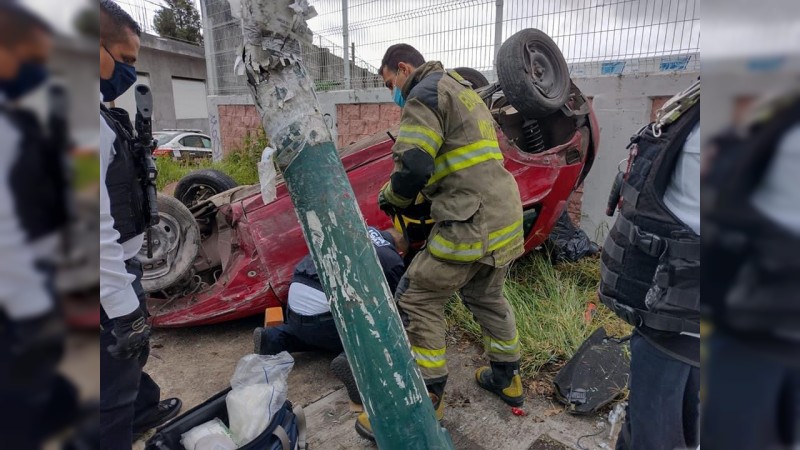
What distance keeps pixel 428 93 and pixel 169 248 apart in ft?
6.26

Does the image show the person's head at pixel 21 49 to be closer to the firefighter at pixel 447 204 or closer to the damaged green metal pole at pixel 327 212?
the damaged green metal pole at pixel 327 212

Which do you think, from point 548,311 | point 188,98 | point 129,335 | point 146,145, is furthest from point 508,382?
point 188,98

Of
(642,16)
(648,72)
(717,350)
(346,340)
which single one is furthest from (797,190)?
(642,16)

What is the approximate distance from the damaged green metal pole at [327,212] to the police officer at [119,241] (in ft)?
1.62

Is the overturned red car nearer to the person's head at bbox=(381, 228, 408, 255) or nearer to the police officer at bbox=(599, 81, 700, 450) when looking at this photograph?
the person's head at bbox=(381, 228, 408, 255)

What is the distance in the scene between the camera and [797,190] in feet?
1.08

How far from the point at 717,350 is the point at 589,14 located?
14.6 ft

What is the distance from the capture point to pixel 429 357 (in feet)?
7.38

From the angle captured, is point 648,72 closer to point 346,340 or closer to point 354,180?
point 354,180

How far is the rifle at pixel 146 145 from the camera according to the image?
1951 mm

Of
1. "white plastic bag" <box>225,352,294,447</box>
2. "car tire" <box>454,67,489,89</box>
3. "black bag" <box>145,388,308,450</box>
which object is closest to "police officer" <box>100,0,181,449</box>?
"black bag" <box>145,388,308,450</box>

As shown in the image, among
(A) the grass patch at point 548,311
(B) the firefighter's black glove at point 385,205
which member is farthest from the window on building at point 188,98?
→ (B) the firefighter's black glove at point 385,205

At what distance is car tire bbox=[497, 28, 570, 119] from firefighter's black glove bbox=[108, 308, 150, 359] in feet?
8.21

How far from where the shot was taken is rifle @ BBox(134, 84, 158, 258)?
195 cm
